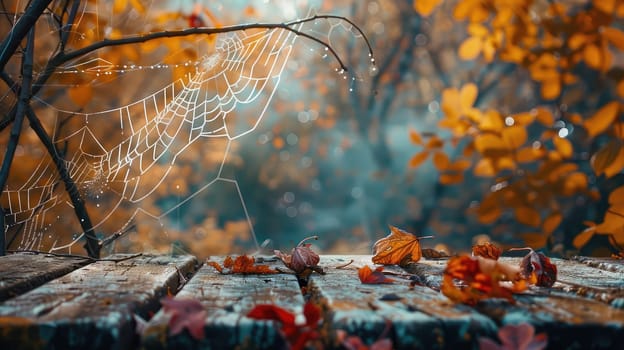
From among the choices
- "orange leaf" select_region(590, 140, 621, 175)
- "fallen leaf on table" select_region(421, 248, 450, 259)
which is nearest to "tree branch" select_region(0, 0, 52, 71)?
"fallen leaf on table" select_region(421, 248, 450, 259)

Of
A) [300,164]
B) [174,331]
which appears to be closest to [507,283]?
[174,331]

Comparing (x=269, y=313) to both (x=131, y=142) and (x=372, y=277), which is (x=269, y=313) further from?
(x=131, y=142)

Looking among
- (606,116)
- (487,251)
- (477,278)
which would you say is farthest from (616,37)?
(477,278)

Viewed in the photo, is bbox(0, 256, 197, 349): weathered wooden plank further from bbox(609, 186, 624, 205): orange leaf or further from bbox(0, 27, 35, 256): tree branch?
bbox(609, 186, 624, 205): orange leaf

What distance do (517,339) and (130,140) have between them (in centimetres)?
110

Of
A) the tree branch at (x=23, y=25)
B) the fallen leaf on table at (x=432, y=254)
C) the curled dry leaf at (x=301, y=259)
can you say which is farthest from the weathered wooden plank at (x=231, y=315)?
the tree branch at (x=23, y=25)

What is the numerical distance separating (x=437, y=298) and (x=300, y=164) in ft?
36.0

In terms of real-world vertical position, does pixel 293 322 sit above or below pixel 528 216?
below

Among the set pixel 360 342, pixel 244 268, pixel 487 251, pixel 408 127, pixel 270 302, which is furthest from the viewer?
pixel 408 127

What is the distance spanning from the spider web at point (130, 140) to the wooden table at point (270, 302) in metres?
0.32

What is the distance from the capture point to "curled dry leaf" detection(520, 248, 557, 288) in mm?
978

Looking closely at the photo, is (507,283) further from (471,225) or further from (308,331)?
(471,225)

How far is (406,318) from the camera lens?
0.71 m

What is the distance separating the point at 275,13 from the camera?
6055 mm
